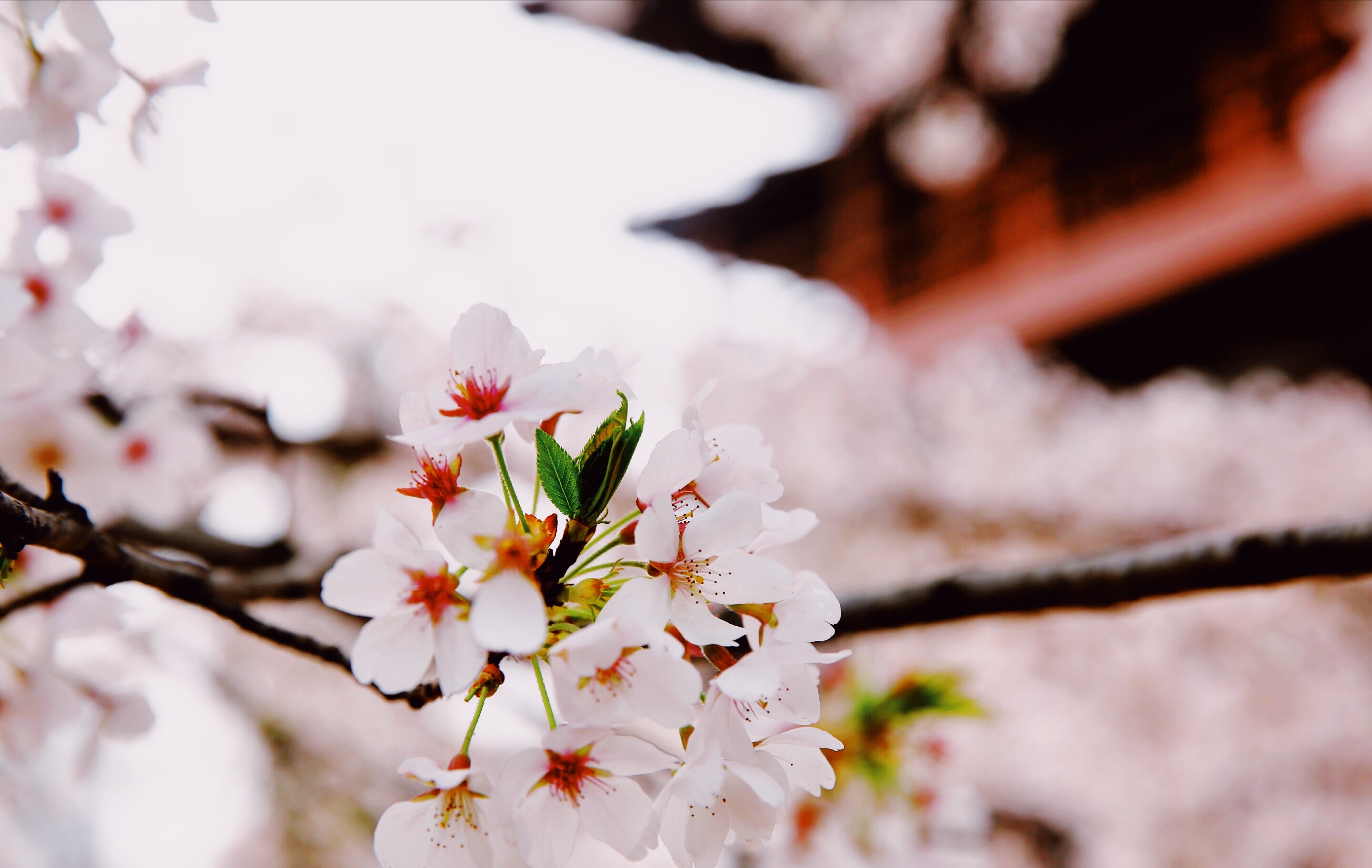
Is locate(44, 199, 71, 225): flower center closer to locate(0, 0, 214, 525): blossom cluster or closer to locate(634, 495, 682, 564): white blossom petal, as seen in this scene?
locate(0, 0, 214, 525): blossom cluster

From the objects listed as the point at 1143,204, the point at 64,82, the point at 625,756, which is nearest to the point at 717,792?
the point at 625,756

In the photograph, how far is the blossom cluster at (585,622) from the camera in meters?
0.41

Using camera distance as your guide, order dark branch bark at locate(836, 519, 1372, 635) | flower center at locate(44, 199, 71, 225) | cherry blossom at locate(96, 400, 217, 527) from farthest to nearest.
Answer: cherry blossom at locate(96, 400, 217, 527)
flower center at locate(44, 199, 71, 225)
dark branch bark at locate(836, 519, 1372, 635)

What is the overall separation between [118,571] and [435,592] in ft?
1.15

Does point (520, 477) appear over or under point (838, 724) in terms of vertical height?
under

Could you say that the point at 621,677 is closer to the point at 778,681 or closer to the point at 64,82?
the point at 778,681

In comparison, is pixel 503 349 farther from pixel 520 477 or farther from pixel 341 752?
pixel 341 752

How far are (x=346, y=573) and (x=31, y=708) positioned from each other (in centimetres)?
73

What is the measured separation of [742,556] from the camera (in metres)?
0.46

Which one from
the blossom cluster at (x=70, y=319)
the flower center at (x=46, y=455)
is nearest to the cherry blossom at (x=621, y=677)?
the blossom cluster at (x=70, y=319)

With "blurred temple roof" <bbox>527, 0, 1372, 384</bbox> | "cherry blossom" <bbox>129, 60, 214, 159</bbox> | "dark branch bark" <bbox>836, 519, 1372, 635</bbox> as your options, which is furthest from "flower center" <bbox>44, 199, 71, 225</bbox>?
"blurred temple roof" <bbox>527, 0, 1372, 384</bbox>

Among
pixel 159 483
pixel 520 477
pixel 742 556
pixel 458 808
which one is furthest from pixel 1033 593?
pixel 520 477

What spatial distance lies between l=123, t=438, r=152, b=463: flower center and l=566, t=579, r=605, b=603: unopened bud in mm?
1140

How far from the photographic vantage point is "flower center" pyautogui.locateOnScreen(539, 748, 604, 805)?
45 centimetres
